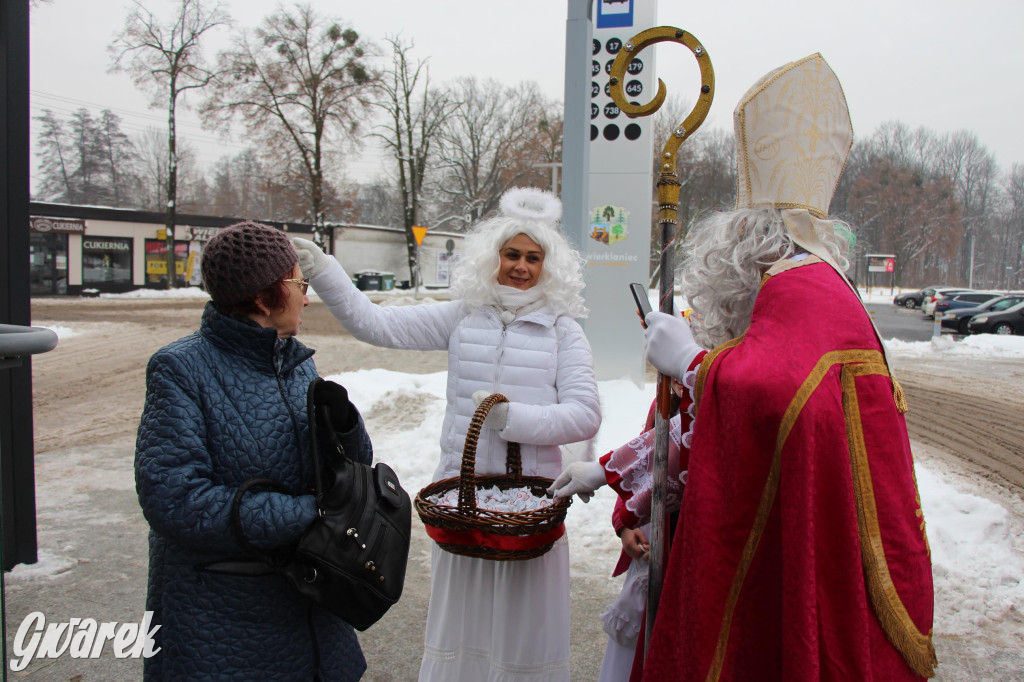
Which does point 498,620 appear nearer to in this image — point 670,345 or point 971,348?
point 670,345

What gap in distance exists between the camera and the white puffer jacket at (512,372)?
262 cm

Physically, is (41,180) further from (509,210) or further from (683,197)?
(509,210)

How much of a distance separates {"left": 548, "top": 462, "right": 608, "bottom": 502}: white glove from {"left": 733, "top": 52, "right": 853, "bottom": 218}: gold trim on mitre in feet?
3.19

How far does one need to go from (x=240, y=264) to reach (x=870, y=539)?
1661 millimetres

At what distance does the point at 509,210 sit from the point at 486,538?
1.45 metres

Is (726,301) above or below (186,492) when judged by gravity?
above

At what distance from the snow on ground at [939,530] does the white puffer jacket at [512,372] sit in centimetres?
174

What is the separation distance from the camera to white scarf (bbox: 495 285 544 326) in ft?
9.12

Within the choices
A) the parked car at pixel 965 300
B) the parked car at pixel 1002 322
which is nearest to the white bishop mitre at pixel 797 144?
the parked car at pixel 1002 322

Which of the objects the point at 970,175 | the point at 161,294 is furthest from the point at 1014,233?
the point at 161,294

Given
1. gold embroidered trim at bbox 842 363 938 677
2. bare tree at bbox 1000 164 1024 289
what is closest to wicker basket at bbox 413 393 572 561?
gold embroidered trim at bbox 842 363 938 677

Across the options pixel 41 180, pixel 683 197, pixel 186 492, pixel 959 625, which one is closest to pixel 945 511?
pixel 959 625

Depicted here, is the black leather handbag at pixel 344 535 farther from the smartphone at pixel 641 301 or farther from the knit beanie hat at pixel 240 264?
the smartphone at pixel 641 301

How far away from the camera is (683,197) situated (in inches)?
939
